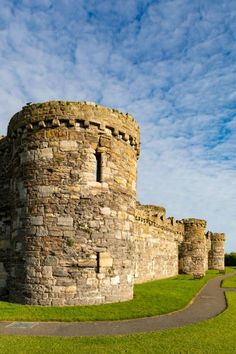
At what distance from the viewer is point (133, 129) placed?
46.4ft

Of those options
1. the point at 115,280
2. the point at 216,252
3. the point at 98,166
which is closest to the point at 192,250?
the point at 216,252

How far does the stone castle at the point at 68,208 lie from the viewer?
11742 mm

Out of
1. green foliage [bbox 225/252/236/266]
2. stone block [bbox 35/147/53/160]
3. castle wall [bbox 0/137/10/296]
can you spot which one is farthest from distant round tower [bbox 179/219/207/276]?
green foliage [bbox 225/252/236/266]

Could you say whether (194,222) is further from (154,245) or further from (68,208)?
(68,208)

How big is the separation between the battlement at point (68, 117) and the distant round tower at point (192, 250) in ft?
75.6

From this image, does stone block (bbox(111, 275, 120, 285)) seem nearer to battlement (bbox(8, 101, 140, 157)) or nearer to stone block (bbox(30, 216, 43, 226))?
stone block (bbox(30, 216, 43, 226))

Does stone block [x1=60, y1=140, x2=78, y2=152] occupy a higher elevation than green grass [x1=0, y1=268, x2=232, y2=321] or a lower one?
higher

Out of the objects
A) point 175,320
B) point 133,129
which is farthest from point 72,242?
point 133,129

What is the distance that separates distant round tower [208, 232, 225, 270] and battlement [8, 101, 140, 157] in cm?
4007

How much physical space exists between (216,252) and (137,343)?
44183mm

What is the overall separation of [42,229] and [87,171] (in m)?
2.31

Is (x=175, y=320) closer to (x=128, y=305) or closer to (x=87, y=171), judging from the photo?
(x=128, y=305)

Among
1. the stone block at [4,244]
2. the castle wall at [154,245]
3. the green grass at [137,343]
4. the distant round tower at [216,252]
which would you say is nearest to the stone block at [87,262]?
the stone block at [4,244]

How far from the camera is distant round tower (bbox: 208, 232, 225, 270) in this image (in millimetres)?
49594
